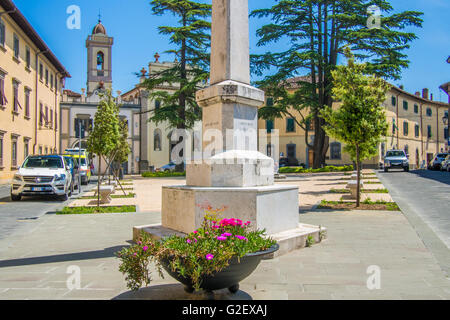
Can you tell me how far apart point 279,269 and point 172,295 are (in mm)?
1505

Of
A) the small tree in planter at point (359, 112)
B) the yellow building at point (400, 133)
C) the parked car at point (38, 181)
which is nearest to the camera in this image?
the small tree in planter at point (359, 112)

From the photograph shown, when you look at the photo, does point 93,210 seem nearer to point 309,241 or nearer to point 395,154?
point 309,241

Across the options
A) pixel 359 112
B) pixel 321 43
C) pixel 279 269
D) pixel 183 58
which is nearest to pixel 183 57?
pixel 183 58

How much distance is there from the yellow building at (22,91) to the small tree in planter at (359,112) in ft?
66.7

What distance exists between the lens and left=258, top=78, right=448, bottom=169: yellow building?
151 ft

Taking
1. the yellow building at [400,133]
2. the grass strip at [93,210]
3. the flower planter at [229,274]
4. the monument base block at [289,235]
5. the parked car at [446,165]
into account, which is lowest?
the grass strip at [93,210]

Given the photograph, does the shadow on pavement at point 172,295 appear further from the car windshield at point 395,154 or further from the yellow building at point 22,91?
the car windshield at point 395,154

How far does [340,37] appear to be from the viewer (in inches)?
1094

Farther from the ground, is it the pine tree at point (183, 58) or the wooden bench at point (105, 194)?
the pine tree at point (183, 58)

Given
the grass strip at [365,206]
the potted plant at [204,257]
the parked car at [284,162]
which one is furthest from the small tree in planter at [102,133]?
the parked car at [284,162]

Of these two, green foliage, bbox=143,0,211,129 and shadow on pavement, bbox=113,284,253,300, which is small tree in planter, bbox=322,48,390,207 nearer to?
shadow on pavement, bbox=113,284,253,300

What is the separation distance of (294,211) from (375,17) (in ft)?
83.0

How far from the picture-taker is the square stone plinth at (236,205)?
5234 mm

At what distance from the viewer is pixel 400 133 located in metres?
49.1
